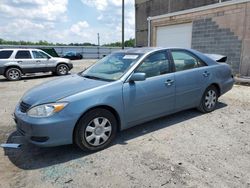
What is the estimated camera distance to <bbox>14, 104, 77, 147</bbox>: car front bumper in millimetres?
3107

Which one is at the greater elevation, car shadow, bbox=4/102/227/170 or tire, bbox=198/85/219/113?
tire, bbox=198/85/219/113

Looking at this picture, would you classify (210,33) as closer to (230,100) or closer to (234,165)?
(230,100)

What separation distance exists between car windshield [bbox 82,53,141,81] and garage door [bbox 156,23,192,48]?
8.45 m

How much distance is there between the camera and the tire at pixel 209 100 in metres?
5.06

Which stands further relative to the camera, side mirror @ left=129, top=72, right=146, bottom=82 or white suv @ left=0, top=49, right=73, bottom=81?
white suv @ left=0, top=49, right=73, bottom=81

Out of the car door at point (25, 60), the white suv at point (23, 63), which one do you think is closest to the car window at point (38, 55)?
the white suv at point (23, 63)

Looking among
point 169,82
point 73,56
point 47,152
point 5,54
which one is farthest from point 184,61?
point 73,56

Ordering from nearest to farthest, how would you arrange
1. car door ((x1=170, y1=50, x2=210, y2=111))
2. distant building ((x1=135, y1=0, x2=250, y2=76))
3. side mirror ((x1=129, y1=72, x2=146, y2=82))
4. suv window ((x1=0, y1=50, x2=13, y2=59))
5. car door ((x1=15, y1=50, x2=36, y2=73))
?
1. side mirror ((x1=129, y1=72, x2=146, y2=82))
2. car door ((x1=170, y1=50, x2=210, y2=111))
3. distant building ((x1=135, y1=0, x2=250, y2=76))
4. suv window ((x1=0, y1=50, x2=13, y2=59))
5. car door ((x1=15, y1=50, x2=36, y2=73))

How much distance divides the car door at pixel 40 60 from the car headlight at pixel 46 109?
10.0 m

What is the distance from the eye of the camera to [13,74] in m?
11.8

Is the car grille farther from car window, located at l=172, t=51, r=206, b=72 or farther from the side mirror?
car window, located at l=172, t=51, r=206, b=72

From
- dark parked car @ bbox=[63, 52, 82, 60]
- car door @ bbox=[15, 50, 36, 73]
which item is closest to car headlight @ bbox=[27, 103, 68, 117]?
car door @ bbox=[15, 50, 36, 73]

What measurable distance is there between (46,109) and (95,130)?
2.58ft

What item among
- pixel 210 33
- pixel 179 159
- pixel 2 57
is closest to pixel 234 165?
pixel 179 159
